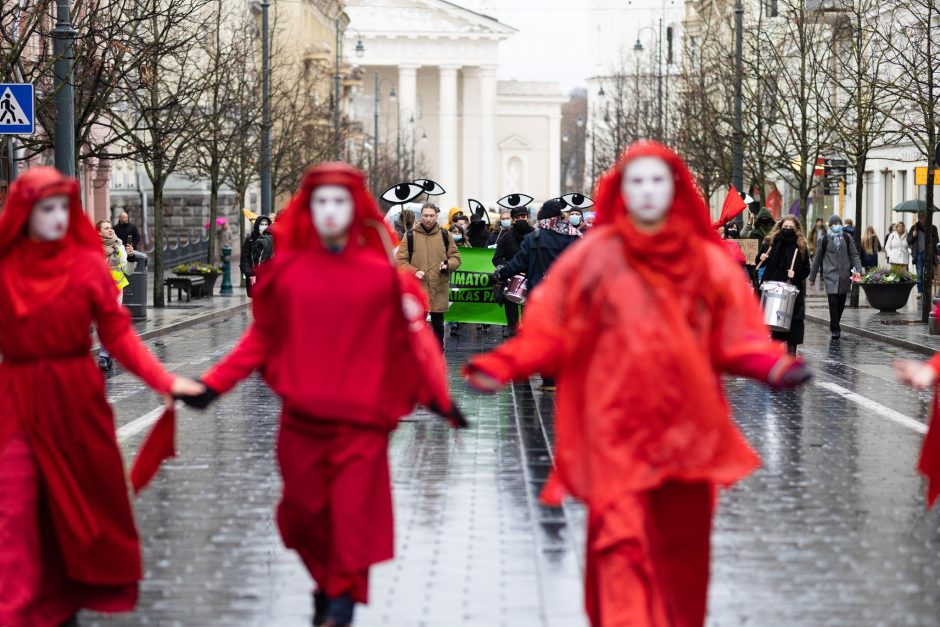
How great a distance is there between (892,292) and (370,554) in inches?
941

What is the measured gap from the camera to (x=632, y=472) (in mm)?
6066

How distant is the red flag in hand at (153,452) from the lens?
723 centimetres

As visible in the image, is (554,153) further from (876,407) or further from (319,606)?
(319,606)

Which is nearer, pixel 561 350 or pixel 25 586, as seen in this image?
pixel 561 350

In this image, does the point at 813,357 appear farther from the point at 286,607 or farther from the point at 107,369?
the point at 286,607

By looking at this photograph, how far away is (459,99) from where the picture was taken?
14238cm

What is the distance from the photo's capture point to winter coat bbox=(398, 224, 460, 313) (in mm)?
19609

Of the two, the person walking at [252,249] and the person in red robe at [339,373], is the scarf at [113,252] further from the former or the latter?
the person in red robe at [339,373]

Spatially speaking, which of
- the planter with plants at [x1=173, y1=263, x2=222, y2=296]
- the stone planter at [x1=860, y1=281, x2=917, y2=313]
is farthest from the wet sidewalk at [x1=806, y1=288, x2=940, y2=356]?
the planter with plants at [x1=173, y1=263, x2=222, y2=296]

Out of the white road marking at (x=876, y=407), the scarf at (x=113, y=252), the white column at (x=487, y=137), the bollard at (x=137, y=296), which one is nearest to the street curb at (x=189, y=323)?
the bollard at (x=137, y=296)

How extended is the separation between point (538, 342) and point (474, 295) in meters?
17.7

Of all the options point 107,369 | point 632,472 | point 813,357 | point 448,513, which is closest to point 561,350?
point 632,472

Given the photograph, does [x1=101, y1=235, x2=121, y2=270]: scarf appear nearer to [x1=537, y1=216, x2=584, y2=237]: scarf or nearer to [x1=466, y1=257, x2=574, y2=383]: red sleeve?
[x1=537, y1=216, x2=584, y2=237]: scarf

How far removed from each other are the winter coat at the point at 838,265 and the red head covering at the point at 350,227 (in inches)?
709
